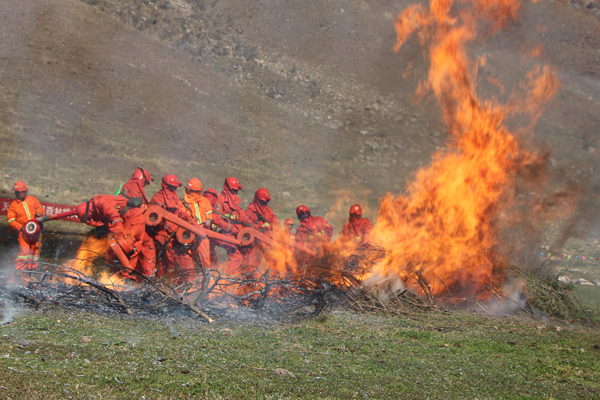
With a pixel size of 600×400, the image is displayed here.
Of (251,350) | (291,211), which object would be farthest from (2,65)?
(251,350)

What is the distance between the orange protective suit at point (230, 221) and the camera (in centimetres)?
946

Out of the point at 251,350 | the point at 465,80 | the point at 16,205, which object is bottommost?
the point at 16,205

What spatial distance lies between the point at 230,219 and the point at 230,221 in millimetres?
69

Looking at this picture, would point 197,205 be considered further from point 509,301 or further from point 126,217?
point 509,301

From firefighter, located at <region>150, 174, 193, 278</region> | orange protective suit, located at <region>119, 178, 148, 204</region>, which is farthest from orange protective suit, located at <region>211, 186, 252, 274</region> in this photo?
orange protective suit, located at <region>119, 178, 148, 204</region>

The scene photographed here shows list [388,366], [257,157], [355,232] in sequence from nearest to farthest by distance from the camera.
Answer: [388,366] → [355,232] → [257,157]

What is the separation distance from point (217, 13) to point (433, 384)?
3483cm

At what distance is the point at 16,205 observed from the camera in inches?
348

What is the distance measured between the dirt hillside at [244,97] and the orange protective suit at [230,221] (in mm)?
7702

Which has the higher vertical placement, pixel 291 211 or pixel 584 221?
pixel 584 221

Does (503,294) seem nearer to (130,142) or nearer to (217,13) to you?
(130,142)

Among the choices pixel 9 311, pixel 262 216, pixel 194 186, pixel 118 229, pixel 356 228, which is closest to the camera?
pixel 9 311

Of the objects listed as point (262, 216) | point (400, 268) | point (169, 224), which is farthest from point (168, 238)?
point (400, 268)

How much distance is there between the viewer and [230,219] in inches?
394
